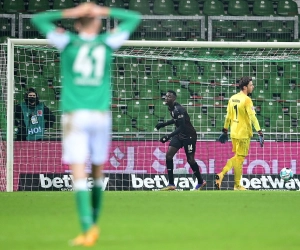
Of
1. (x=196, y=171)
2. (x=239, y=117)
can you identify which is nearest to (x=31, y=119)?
(x=196, y=171)

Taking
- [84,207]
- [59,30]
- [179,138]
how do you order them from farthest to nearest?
1. [179,138]
2. [59,30]
3. [84,207]

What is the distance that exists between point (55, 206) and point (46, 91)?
303 inches

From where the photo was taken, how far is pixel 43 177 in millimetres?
18859

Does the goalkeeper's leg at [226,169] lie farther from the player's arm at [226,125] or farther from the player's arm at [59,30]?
the player's arm at [59,30]

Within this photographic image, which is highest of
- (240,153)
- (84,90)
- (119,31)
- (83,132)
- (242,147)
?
(119,31)

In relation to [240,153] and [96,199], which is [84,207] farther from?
[240,153]

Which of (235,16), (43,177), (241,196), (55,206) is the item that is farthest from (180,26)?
(55,206)

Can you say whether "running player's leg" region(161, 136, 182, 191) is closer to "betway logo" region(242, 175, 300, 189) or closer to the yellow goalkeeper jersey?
the yellow goalkeeper jersey

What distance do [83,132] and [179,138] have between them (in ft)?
35.6

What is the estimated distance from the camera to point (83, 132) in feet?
24.7

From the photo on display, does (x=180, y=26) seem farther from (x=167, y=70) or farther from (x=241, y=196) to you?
(x=241, y=196)

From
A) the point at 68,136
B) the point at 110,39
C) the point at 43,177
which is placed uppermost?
the point at 110,39

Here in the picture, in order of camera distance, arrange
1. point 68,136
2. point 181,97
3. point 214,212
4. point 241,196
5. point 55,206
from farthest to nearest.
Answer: point 181,97, point 241,196, point 55,206, point 214,212, point 68,136

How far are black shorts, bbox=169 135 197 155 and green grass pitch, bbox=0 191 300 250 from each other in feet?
11.0
